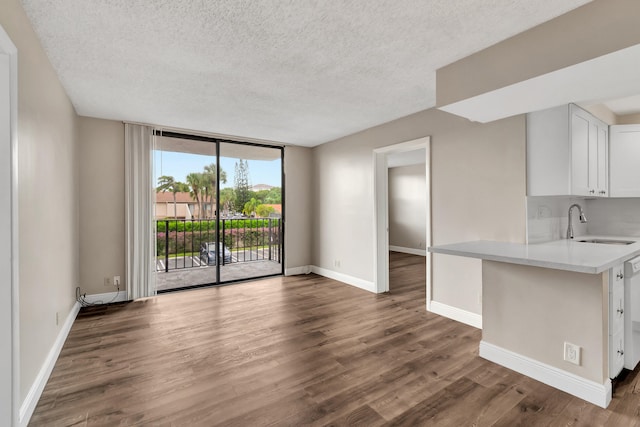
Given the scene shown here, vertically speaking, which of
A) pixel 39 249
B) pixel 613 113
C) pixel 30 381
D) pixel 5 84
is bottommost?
pixel 30 381

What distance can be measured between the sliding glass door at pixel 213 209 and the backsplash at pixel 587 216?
3.91 meters

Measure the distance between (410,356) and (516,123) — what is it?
2.38 metres

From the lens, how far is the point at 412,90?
121 inches

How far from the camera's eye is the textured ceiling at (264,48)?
1812 millimetres

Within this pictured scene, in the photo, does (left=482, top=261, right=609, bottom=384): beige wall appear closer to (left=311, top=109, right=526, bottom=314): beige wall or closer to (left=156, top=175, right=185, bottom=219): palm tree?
(left=311, top=109, right=526, bottom=314): beige wall

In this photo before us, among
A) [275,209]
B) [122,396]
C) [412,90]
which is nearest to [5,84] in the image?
[122,396]

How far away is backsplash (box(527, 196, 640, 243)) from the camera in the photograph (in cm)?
284

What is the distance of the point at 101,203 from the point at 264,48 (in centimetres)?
328

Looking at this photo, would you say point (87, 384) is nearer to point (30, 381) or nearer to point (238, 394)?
point (30, 381)

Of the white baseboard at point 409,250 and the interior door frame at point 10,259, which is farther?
the white baseboard at point 409,250

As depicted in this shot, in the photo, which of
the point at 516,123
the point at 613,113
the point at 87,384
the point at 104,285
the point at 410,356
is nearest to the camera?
the point at 87,384

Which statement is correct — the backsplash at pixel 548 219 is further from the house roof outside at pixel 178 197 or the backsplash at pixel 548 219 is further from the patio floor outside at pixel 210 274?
the house roof outside at pixel 178 197

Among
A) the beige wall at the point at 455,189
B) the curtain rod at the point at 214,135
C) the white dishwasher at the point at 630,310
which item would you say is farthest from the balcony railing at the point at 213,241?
the white dishwasher at the point at 630,310

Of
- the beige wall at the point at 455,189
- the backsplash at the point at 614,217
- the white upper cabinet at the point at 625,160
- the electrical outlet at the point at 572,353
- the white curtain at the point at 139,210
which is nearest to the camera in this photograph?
the electrical outlet at the point at 572,353
